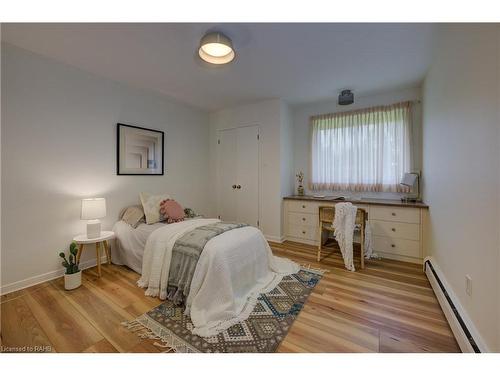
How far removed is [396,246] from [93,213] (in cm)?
380

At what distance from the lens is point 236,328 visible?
1.49 meters

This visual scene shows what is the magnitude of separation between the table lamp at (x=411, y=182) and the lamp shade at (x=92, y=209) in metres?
3.88

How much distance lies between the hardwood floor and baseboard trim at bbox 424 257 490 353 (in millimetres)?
71

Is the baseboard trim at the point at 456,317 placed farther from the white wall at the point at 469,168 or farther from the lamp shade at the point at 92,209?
the lamp shade at the point at 92,209

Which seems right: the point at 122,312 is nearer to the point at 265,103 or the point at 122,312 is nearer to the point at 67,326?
the point at 67,326

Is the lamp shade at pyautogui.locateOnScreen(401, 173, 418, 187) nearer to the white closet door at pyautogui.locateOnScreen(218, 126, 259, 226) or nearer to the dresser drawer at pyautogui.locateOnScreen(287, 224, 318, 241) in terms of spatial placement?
the dresser drawer at pyautogui.locateOnScreen(287, 224, 318, 241)

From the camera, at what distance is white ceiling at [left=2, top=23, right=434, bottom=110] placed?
1768 mm

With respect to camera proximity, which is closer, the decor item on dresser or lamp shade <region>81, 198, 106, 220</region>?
lamp shade <region>81, 198, 106, 220</region>

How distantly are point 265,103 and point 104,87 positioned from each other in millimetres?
2344

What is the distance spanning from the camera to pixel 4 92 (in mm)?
1909

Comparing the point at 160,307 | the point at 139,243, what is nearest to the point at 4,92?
the point at 139,243

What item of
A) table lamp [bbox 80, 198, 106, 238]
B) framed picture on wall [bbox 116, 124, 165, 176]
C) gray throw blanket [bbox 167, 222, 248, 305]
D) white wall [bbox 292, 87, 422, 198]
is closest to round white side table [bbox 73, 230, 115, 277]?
table lamp [bbox 80, 198, 106, 238]

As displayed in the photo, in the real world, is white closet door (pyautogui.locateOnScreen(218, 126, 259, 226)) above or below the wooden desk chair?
above

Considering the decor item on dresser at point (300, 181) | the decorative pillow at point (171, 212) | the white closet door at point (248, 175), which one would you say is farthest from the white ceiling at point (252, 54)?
the decorative pillow at point (171, 212)
